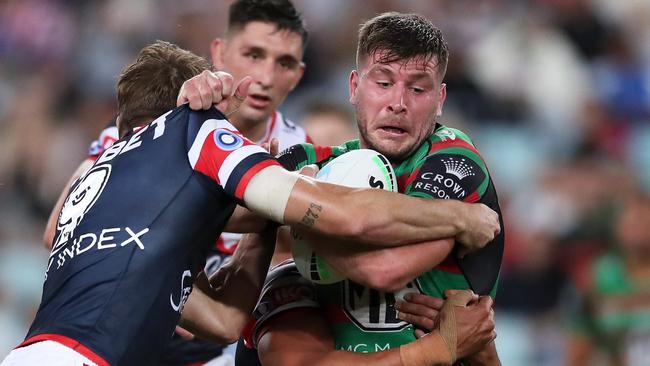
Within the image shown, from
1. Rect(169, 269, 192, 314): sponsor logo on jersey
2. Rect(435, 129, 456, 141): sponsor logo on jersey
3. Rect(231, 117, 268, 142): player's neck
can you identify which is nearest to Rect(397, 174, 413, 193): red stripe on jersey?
Rect(435, 129, 456, 141): sponsor logo on jersey

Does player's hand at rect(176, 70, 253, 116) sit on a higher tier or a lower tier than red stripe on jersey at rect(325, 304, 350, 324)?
higher

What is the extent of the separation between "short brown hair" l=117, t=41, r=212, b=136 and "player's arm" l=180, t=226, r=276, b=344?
0.74m

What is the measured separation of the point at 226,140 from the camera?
13.1ft

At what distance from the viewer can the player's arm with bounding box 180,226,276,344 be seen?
4.56m

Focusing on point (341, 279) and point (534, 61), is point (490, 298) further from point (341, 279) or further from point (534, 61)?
point (534, 61)

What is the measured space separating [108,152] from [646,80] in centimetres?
754

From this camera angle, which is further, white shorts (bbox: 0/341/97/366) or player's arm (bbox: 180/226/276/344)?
player's arm (bbox: 180/226/276/344)

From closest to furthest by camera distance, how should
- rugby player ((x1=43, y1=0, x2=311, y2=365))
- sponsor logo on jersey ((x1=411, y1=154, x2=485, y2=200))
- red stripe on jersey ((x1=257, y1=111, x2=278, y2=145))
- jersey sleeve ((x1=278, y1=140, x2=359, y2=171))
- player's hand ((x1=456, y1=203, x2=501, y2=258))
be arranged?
1. player's hand ((x1=456, y1=203, x2=501, y2=258))
2. sponsor logo on jersey ((x1=411, y1=154, x2=485, y2=200))
3. jersey sleeve ((x1=278, y1=140, x2=359, y2=171))
4. rugby player ((x1=43, y1=0, x2=311, y2=365))
5. red stripe on jersey ((x1=257, y1=111, x2=278, y2=145))

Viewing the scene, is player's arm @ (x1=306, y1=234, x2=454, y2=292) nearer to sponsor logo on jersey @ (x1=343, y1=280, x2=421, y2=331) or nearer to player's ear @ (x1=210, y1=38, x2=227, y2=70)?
sponsor logo on jersey @ (x1=343, y1=280, x2=421, y2=331)

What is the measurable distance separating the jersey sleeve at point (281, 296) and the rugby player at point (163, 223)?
23.2 inches

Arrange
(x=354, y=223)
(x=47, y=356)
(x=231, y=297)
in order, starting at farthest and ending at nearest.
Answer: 1. (x=231, y=297)
2. (x=354, y=223)
3. (x=47, y=356)

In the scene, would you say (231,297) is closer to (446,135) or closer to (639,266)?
(446,135)

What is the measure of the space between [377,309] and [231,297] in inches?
25.8

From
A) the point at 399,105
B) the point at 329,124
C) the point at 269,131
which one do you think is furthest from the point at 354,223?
the point at 329,124
